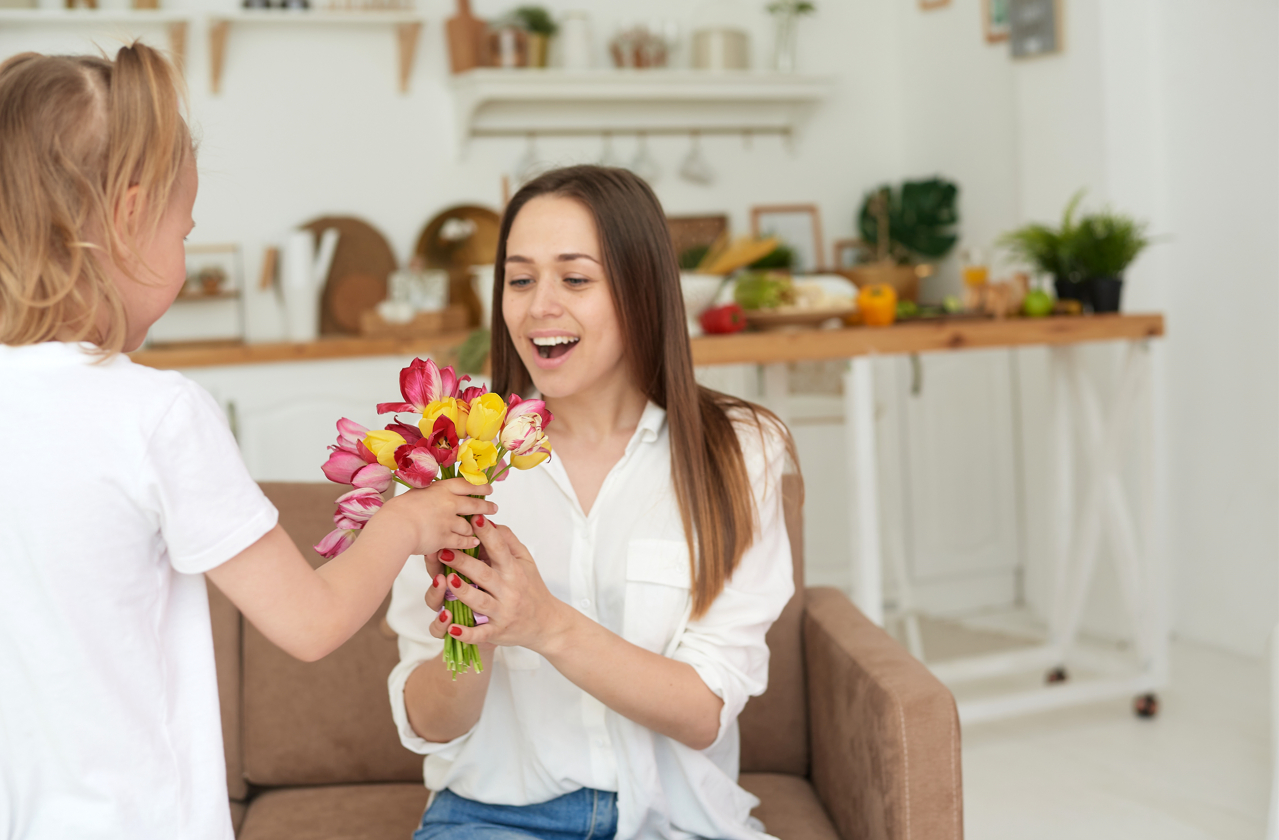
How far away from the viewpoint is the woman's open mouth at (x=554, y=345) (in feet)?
4.42

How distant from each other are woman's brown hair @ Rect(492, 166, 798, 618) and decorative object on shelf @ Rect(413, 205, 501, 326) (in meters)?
2.76

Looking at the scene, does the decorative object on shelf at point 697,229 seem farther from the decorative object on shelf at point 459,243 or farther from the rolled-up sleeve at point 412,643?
the rolled-up sleeve at point 412,643

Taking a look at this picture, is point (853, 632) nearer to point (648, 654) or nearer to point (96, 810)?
point (648, 654)

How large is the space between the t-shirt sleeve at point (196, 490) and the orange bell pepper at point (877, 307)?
6.71ft

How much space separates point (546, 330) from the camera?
1.35 m

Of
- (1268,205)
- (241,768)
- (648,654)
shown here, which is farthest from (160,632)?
(1268,205)

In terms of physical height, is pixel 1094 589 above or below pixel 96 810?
below

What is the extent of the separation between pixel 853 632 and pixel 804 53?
3.50 meters

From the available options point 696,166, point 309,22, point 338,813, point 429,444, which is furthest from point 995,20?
point 429,444

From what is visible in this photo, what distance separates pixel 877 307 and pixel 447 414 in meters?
1.87

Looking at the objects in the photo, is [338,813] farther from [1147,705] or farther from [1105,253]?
[1105,253]

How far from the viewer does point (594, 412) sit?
4.78 feet

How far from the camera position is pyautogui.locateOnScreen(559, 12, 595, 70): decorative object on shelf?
4051 mm

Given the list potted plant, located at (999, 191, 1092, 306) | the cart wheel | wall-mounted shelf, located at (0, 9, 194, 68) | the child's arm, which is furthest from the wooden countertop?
wall-mounted shelf, located at (0, 9, 194, 68)
